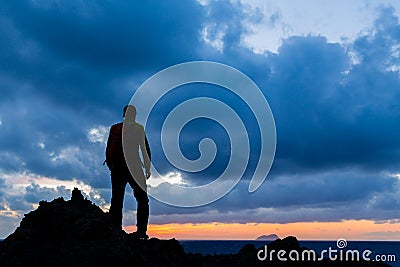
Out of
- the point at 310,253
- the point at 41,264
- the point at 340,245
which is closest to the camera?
the point at 41,264

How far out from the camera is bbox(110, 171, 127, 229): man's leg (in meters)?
14.8

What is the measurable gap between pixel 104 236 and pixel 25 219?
89.2 inches

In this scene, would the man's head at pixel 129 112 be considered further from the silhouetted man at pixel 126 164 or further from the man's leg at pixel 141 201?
the man's leg at pixel 141 201

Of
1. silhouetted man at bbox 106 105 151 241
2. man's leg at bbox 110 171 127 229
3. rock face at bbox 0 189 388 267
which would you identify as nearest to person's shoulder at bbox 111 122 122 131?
silhouetted man at bbox 106 105 151 241

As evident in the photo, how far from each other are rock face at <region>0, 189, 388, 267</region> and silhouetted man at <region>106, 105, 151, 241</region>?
1.79 meters

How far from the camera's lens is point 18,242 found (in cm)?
1126

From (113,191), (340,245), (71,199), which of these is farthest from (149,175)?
(340,245)

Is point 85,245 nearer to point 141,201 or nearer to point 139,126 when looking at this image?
point 141,201

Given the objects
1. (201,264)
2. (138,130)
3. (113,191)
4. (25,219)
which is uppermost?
(138,130)

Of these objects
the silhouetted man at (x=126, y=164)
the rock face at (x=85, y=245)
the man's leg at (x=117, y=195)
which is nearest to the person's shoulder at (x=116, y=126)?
the silhouetted man at (x=126, y=164)

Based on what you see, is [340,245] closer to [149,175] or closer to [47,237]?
[149,175]

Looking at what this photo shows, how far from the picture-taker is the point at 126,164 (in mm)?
14812

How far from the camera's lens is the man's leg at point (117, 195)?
48.5ft

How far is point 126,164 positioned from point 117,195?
1.04 metres
